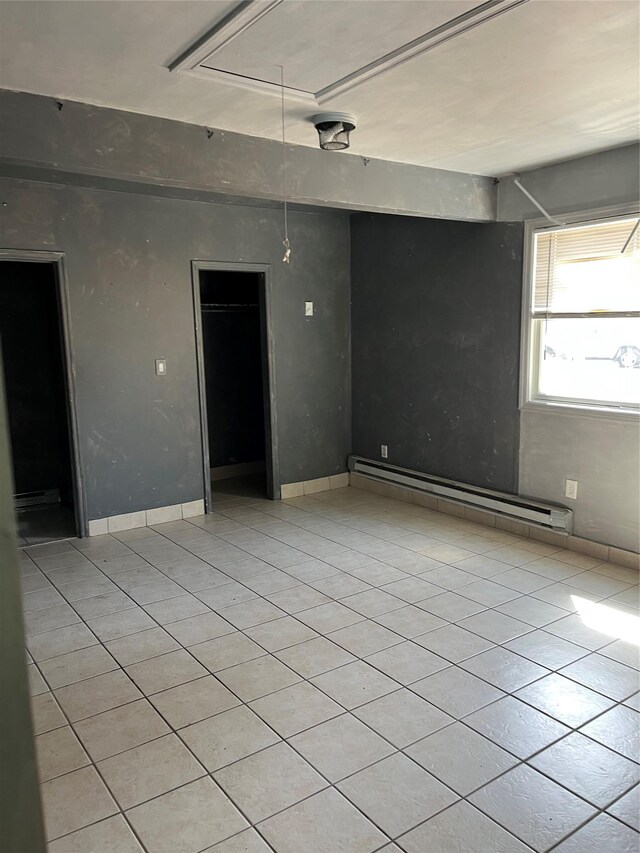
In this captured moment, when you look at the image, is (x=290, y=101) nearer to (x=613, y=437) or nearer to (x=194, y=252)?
(x=194, y=252)

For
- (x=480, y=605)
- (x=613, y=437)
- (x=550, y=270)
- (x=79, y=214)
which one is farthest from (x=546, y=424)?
(x=79, y=214)

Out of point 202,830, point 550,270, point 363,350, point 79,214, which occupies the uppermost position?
point 79,214

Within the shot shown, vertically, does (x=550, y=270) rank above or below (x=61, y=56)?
below

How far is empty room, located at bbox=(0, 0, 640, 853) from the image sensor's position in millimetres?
2002

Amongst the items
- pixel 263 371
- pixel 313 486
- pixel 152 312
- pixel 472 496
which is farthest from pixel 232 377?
pixel 472 496

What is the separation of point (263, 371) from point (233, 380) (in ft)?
3.39

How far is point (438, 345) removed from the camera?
4934mm

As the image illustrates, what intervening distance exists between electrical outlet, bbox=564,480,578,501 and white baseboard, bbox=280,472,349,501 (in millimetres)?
2263

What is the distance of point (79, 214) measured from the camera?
4309mm

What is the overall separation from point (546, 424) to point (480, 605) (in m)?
1.46

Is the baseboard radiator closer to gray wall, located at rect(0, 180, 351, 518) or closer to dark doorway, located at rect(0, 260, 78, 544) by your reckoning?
gray wall, located at rect(0, 180, 351, 518)

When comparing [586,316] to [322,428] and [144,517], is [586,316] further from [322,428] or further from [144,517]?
[144,517]

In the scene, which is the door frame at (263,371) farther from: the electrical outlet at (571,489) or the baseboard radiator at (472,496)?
the electrical outlet at (571,489)

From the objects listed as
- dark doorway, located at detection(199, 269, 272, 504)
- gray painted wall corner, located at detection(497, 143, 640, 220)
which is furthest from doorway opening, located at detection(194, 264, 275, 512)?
gray painted wall corner, located at detection(497, 143, 640, 220)
